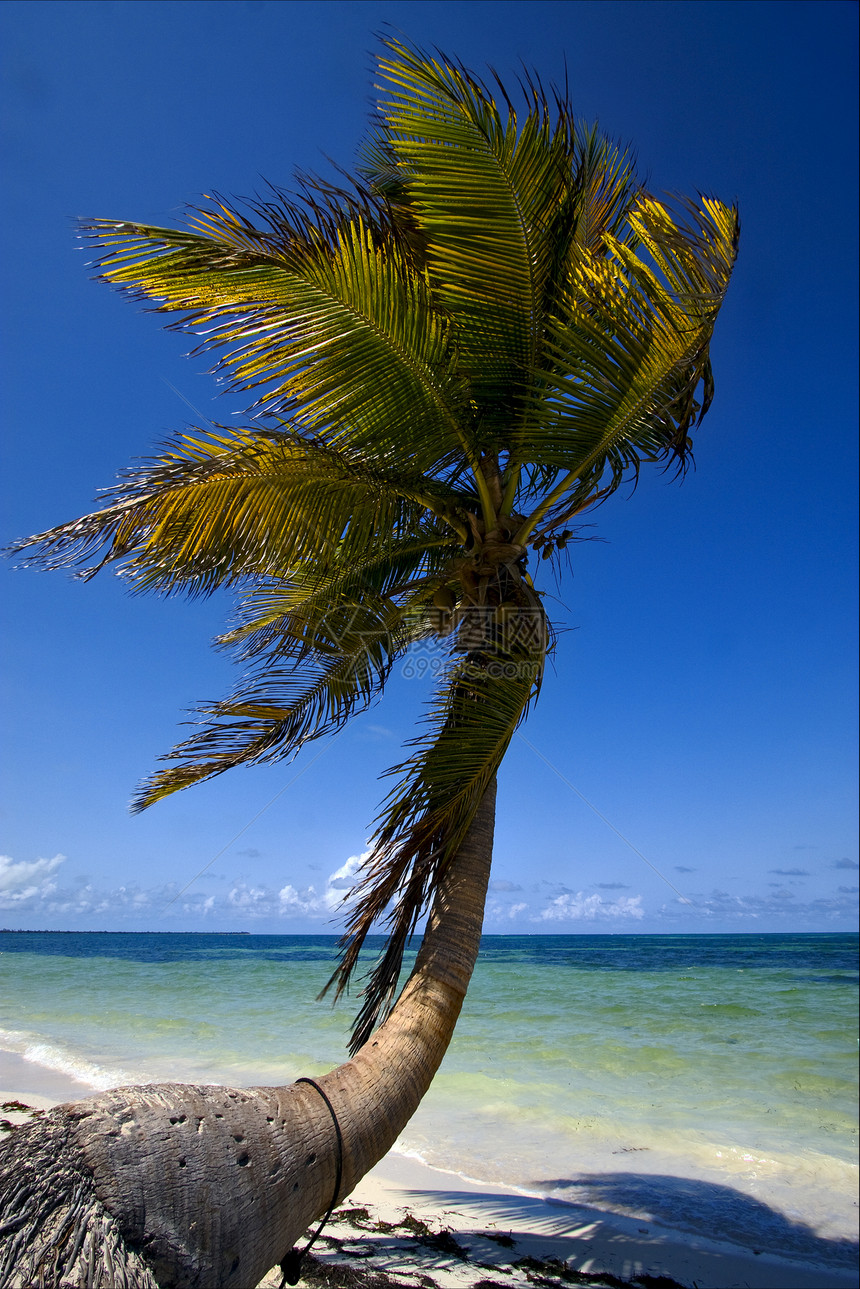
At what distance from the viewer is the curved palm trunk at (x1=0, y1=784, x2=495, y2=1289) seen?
1.94 metres

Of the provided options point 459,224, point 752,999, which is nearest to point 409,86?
point 459,224

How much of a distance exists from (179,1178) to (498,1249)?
372 cm

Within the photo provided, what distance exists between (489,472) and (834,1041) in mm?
13294

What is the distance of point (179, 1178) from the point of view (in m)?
2.16

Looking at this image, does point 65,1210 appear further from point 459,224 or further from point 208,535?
point 459,224

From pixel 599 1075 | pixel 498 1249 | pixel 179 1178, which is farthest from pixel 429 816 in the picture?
pixel 599 1075

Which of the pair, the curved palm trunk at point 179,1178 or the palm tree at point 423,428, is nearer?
the curved palm trunk at point 179,1178

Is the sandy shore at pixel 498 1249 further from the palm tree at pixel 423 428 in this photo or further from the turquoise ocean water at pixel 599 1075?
the palm tree at pixel 423 428

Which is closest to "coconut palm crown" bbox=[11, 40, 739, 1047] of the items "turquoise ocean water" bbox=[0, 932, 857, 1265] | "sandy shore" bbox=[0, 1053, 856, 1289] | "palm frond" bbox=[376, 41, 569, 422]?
"palm frond" bbox=[376, 41, 569, 422]

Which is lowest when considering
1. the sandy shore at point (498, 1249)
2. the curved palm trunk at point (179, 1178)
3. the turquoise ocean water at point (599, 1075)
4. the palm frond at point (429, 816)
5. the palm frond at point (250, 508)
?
the turquoise ocean water at point (599, 1075)

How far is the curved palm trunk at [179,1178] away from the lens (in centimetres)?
194

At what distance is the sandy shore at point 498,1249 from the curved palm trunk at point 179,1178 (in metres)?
1.51

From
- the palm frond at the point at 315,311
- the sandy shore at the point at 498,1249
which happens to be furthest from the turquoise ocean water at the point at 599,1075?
the palm frond at the point at 315,311

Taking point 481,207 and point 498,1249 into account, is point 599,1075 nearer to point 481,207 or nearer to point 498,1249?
point 498,1249
